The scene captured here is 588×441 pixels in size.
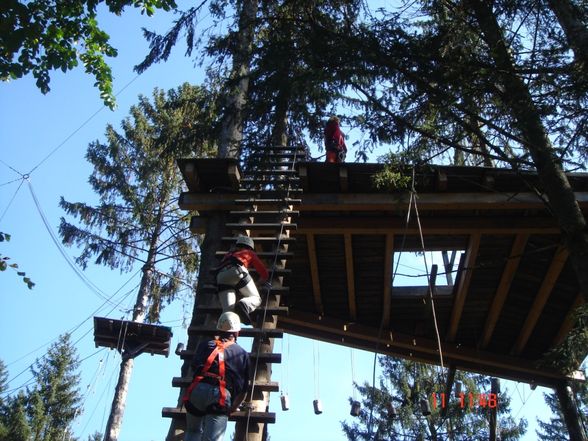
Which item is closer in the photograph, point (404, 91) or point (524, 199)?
point (404, 91)

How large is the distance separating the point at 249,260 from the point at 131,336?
6.06 m

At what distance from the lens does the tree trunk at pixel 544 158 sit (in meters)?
5.04

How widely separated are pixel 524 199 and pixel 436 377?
494 inches

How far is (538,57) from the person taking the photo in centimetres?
552

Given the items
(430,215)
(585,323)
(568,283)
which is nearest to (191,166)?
(430,215)

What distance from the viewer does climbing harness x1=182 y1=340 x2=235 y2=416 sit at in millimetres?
3818

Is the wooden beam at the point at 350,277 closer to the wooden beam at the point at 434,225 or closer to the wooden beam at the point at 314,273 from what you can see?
the wooden beam at the point at 434,225

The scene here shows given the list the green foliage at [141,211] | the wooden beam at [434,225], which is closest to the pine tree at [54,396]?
the green foliage at [141,211]

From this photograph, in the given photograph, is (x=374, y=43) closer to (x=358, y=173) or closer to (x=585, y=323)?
(x=358, y=173)

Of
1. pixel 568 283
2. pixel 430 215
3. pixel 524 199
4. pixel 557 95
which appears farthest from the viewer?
pixel 568 283

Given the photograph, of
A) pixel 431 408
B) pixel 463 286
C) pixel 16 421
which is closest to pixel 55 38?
pixel 463 286

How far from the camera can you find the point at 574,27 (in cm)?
529

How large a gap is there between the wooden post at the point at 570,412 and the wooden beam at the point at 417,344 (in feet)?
0.67

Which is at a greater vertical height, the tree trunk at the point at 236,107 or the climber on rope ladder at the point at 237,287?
the tree trunk at the point at 236,107
